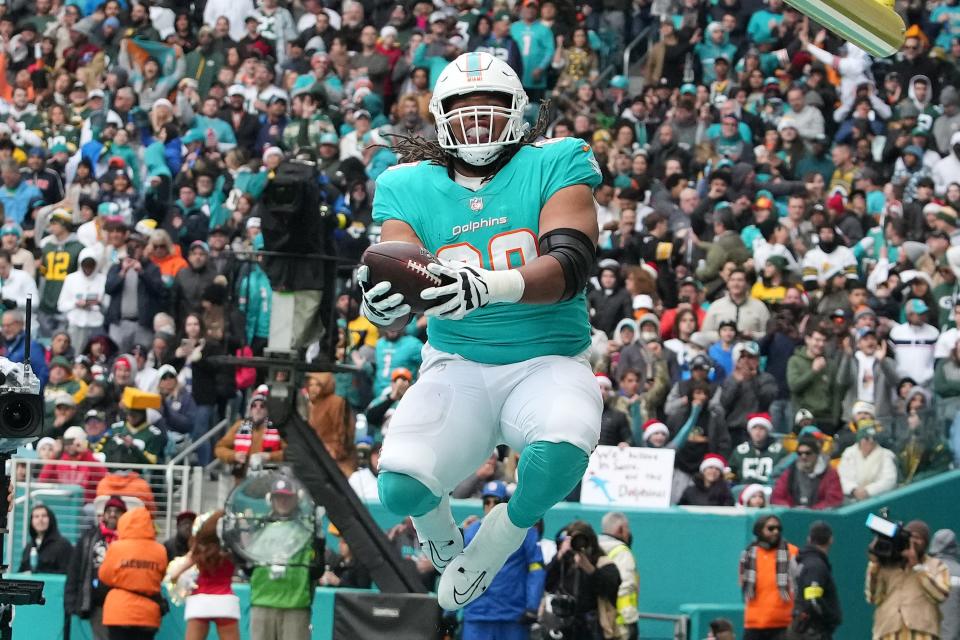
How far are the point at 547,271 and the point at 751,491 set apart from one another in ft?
24.9

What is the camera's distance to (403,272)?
529 cm

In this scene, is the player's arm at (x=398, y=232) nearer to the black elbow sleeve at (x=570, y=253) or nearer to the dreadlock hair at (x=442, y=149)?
the dreadlock hair at (x=442, y=149)

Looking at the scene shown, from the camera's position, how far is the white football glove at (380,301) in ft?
17.3

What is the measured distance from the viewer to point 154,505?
13633 mm

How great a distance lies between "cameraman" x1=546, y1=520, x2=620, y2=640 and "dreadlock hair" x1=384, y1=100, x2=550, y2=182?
5332 millimetres

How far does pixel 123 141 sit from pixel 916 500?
9.05 metres

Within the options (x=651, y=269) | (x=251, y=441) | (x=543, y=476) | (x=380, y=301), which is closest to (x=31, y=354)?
(x=251, y=441)

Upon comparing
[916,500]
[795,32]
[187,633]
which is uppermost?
[795,32]

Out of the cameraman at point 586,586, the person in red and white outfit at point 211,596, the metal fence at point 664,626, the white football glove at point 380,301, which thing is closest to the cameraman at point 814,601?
the metal fence at point 664,626

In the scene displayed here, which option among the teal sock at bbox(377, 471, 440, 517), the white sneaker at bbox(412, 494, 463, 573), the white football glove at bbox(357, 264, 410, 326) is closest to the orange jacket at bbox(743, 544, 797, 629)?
the white sneaker at bbox(412, 494, 463, 573)

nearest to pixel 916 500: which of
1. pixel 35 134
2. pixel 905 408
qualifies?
pixel 905 408

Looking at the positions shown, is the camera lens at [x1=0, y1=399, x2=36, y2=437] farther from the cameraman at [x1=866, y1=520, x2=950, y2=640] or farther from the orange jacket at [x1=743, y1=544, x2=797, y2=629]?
the cameraman at [x1=866, y1=520, x2=950, y2=640]

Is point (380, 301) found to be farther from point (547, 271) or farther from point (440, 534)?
point (440, 534)

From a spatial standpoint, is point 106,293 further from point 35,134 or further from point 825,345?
point 825,345
